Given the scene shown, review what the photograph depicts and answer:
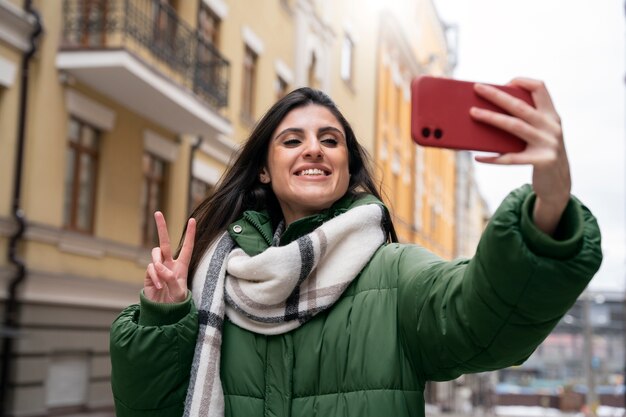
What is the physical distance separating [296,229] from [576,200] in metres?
0.94

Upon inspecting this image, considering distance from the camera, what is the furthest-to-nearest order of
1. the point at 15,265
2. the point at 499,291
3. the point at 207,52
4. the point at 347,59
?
the point at 347,59 → the point at 207,52 → the point at 15,265 → the point at 499,291

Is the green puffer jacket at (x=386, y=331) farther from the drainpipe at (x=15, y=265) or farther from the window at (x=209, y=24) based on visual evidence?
the window at (x=209, y=24)

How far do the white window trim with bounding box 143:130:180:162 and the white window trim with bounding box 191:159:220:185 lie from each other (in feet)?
2.24

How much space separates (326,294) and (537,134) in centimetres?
83

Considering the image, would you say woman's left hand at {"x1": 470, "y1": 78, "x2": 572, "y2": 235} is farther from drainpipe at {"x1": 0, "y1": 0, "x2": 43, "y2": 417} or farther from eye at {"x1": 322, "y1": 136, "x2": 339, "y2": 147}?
drainpipe at {"x1": 0, "y1": 0, "x2": 43, "y2": 417}

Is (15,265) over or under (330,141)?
under

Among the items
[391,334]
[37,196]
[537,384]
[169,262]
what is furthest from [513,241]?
[537,384]

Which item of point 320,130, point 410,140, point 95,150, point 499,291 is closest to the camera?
point 499,291

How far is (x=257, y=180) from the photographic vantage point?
9.24ft

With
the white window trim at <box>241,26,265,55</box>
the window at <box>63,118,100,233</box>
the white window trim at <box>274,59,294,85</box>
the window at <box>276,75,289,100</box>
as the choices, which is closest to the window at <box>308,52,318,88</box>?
the white window trim at <box>274,59,294,85</box>

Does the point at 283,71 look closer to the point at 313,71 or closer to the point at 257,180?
the point at 313,71

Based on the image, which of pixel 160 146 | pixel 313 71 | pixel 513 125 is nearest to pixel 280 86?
pixel 313 71

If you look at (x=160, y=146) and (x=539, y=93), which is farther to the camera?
(x=160, y=146)

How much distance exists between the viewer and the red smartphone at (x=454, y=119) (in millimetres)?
1606
